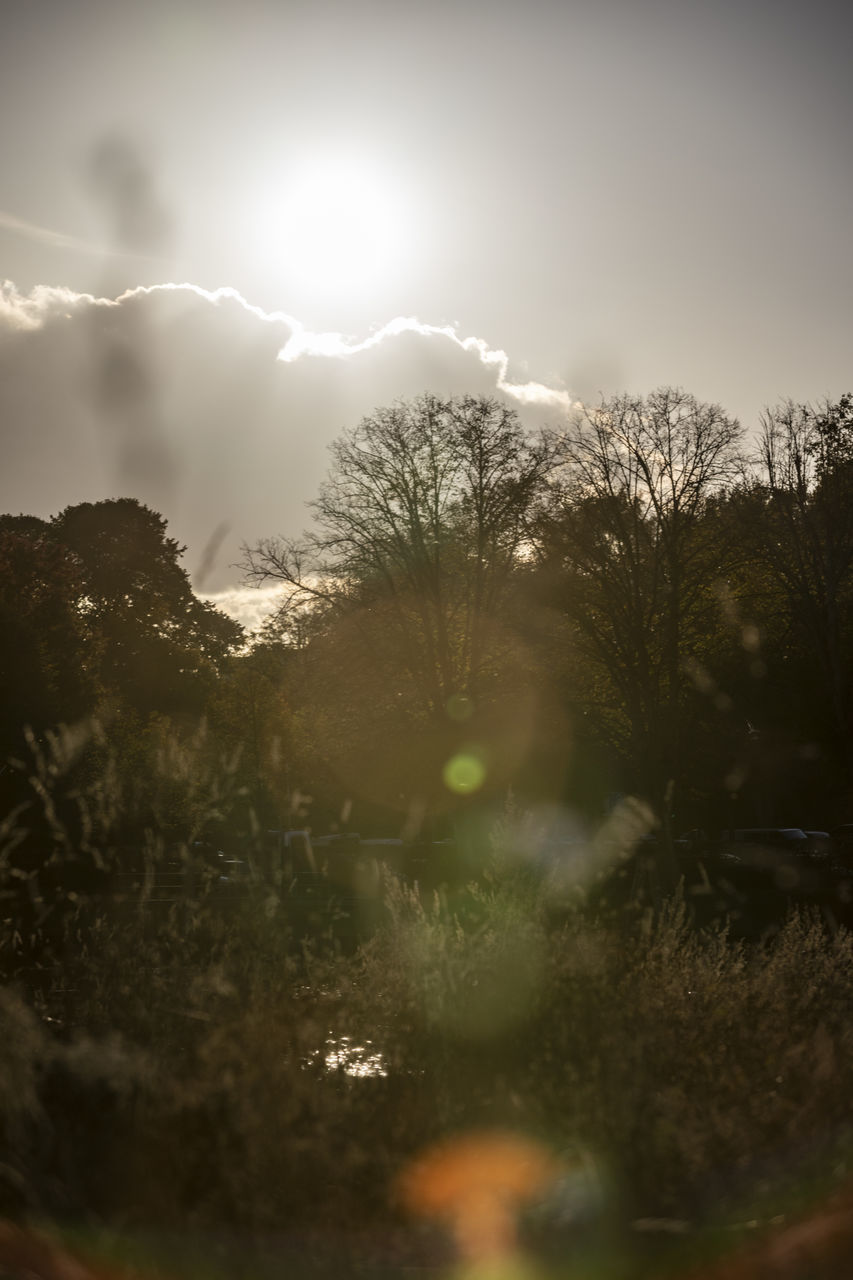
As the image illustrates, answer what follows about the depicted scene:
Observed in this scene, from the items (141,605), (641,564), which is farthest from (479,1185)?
(141,605)

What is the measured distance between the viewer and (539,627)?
32.1 metres

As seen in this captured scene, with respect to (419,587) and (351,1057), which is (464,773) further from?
(351,1057)

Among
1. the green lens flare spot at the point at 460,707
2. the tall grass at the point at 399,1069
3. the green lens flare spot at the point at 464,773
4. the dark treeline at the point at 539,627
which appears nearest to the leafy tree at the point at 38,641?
the dark treeline at the point at 539,627

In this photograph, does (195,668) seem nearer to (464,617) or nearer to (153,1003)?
(464,617)

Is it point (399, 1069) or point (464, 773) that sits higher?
point (464, 773)

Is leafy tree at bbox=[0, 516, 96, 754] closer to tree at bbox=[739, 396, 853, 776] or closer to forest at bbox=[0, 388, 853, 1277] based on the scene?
forest at bbox=[0, 388, 853, 1277]

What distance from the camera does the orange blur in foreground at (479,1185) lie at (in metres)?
6.38

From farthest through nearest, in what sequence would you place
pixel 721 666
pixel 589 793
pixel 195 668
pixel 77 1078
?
pixel 195 668 → pixel 589 793 → pixel 721 666 → pixel 77 1078

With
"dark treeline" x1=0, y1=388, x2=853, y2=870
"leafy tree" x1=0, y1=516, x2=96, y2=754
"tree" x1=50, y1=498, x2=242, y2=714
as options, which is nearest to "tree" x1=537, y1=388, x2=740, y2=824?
"dark treeline" x1=0, y1=388, x2=853, y2=870

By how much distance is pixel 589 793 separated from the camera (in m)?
53.1

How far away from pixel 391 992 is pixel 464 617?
25.8 meters

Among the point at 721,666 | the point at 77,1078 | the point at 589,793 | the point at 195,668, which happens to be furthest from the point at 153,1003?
the point at 195,668

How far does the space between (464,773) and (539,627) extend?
6.60 metres

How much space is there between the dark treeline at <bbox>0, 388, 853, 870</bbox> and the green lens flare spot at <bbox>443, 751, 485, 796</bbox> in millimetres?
121
